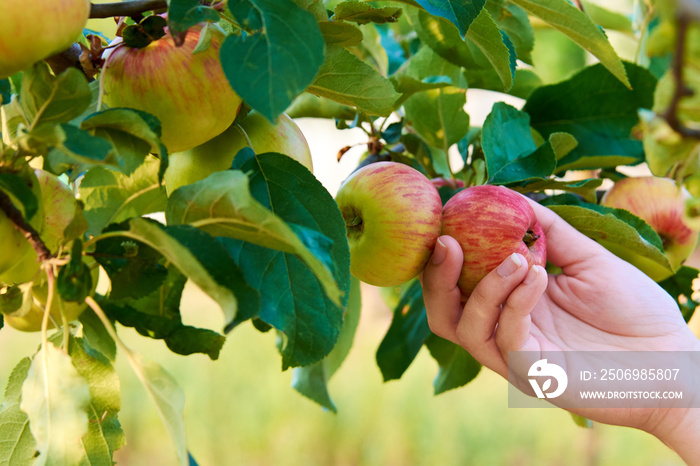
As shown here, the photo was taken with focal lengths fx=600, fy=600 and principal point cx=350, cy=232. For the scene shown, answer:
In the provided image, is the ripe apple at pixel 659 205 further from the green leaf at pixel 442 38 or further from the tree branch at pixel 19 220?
the tree branch at pixel 19 220

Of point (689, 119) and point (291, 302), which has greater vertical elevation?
point (689, 119)

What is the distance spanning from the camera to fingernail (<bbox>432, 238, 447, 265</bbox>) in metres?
0.49

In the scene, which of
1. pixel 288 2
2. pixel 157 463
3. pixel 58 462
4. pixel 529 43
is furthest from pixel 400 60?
pixel 157 463

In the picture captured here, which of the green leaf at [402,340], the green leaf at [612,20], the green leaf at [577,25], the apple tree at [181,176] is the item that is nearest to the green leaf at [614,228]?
the apple tree at [181,176]

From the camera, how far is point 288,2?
32 centimetres

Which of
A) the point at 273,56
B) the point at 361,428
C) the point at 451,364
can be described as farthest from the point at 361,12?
the point at 361,428

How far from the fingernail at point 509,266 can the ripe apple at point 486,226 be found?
0.02m

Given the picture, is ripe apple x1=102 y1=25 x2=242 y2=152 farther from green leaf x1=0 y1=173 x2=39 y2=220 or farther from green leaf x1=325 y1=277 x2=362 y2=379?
green leaf x1=325 y1=277 x2=362 y2=379

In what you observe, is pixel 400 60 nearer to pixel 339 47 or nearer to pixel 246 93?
pixel 339 47

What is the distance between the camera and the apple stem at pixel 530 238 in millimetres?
533

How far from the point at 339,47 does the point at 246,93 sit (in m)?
0.15

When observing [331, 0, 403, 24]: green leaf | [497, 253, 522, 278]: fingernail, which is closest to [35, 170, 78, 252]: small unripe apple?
[331, 0, 403, 24]: green leaf

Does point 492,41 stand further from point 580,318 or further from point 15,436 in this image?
point 15,436

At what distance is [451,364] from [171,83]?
536mm
